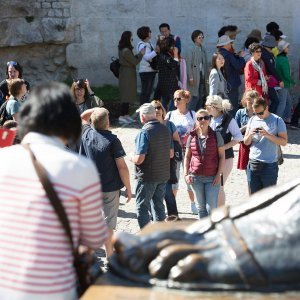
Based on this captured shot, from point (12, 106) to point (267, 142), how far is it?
2.56 metres

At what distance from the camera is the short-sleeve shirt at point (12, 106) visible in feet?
Result: 27.5

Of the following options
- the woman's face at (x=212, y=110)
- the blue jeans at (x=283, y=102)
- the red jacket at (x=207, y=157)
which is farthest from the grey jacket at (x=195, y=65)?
the red jacket at (x=207, y=157)

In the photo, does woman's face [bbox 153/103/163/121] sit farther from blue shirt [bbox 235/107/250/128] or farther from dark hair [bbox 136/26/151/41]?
→ dark hair [bbox 136/26/151/41]

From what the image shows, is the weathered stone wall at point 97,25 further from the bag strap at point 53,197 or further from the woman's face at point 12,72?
the bag strap at point 53,197

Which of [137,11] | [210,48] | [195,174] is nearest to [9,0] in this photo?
[137,11]

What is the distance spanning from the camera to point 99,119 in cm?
686

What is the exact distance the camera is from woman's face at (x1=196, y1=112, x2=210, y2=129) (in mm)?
7363

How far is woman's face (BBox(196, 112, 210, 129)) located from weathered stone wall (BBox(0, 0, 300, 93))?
293 inches

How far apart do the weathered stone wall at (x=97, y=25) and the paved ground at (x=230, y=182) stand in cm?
250

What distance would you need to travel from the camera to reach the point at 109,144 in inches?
270

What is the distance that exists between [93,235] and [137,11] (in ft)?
39.6

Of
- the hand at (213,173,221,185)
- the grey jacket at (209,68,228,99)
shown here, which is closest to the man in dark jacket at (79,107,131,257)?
the hand at (213,173,221,185)

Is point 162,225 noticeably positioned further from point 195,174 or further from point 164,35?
point 164,35

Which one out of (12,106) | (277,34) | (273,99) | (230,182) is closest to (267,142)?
(230,182)
